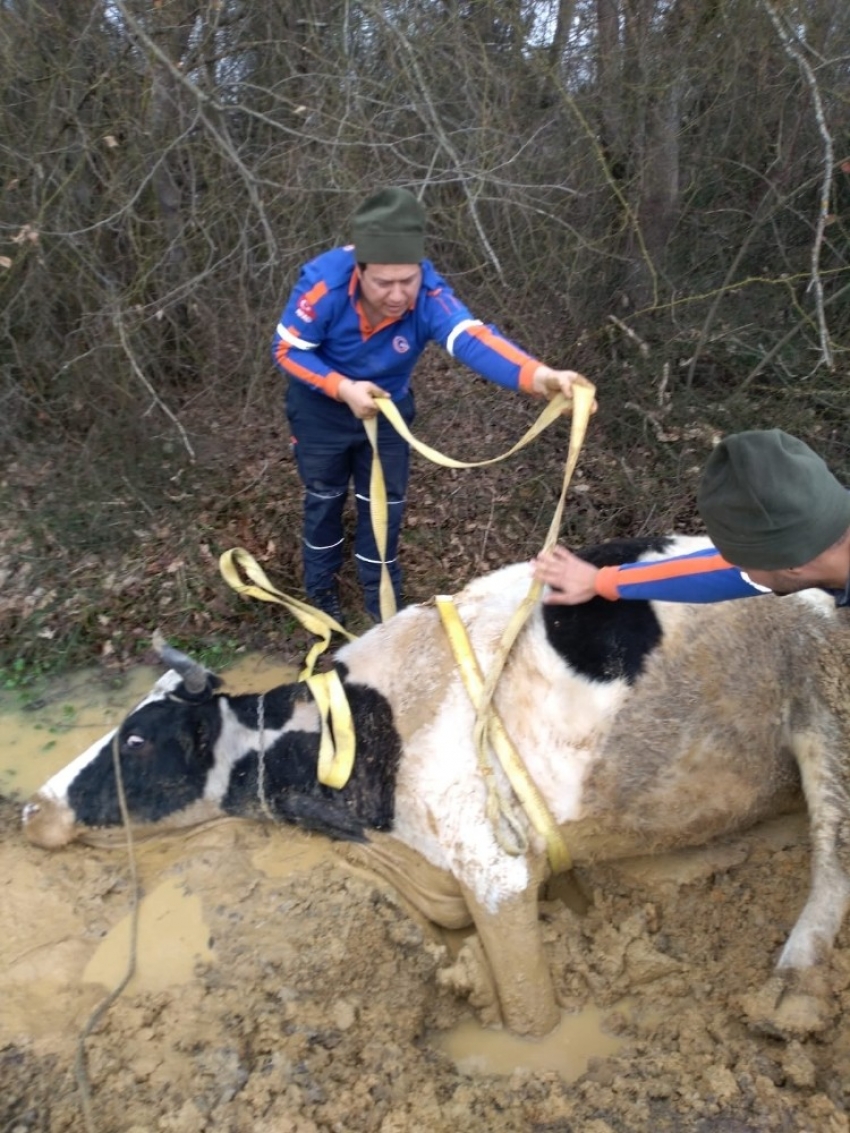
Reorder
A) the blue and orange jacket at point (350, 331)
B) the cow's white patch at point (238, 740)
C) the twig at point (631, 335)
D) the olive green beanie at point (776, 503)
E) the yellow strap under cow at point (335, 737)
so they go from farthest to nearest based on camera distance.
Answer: the twig at point (631, 335), the cow's white patch at point (238, 740), the blue and orange jacket at point (350, 331), the yellow strap under cow at point (335, 737), the olive green beanie at point (776, 503)

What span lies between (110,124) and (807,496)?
459 centimetres

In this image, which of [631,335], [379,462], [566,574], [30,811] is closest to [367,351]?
[379,462]

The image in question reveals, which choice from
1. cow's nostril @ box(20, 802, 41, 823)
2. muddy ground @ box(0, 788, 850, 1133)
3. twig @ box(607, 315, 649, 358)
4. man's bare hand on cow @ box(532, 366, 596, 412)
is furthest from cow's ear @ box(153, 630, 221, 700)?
twig @ box(607, 315, 649, 358)

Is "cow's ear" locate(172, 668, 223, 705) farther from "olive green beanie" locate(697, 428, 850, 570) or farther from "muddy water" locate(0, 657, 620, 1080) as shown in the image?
"olive green beanie" locate(697, 428, 850, 570)

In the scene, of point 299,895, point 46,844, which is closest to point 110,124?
point 46,844

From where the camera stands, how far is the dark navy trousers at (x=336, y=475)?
12.7 ft

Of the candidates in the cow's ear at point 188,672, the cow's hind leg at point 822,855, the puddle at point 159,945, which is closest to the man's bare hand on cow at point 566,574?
the cow's hind leg at point 822,855

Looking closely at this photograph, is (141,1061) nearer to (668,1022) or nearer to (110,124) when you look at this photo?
(668,1022)

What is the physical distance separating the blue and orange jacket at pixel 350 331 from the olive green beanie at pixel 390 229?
26 centimetres

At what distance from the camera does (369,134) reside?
4.72m

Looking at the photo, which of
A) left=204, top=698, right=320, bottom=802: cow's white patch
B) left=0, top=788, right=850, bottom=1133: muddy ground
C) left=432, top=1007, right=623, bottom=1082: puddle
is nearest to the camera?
left=0, top=788, right=850, bottom=1133: muddy ground

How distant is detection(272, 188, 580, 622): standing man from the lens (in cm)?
318

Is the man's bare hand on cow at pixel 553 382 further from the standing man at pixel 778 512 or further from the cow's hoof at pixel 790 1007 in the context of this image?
the cow's hoof at pixel 790 1007

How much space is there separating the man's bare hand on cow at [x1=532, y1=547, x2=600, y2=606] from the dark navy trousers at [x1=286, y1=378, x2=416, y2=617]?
129cm
